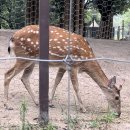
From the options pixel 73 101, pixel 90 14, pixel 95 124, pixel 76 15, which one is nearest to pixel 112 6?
pixel 90 14

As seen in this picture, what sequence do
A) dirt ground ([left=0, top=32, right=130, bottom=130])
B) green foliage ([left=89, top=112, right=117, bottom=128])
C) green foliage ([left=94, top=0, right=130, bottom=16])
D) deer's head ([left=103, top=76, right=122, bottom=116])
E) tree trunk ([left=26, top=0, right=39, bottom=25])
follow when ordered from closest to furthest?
green foliage ([left=89, top=112, right=117, bottom=128]) → dirt ground ([left=0, top=32, right=130, bottom=130]) → deer's head ([left=103, top=76, right=122, bottom=116]) → tree trunk ([left=26, top=0, right=39, bottom=25]) → green foliage ([left=94, top=0, right=130, bottom=16])

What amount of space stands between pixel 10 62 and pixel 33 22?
5211 millimetres

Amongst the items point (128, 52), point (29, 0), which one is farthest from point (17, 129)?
point (29, 0)

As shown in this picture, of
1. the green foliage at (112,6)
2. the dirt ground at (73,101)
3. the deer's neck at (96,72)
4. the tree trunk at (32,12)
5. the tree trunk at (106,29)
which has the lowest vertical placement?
the dirt ground at (73,101)

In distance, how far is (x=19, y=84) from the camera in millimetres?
7090

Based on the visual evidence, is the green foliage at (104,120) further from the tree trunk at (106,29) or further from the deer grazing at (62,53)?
the tree trunk at (106,29)

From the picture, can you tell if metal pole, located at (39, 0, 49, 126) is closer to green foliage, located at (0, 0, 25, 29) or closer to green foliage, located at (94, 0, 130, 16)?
green foliage, located at (0, 0, 25, 29)

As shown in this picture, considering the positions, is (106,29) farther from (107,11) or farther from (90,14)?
(90,14)

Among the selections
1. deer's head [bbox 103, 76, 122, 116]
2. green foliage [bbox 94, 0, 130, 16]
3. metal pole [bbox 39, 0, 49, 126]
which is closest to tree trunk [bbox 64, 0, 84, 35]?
green foliage [bbox 94, 0, 130, 16]

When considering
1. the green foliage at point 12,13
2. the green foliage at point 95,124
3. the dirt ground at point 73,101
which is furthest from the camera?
the green foliage at point 12,13

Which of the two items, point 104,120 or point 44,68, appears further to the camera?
point 44,68

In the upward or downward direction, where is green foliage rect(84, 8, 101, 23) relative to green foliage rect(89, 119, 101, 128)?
upward

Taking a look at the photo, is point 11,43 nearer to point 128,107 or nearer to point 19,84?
point 19,84

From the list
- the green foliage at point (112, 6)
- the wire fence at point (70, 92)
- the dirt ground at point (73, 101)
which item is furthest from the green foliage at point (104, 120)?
the green foliage at point (112, 6)
